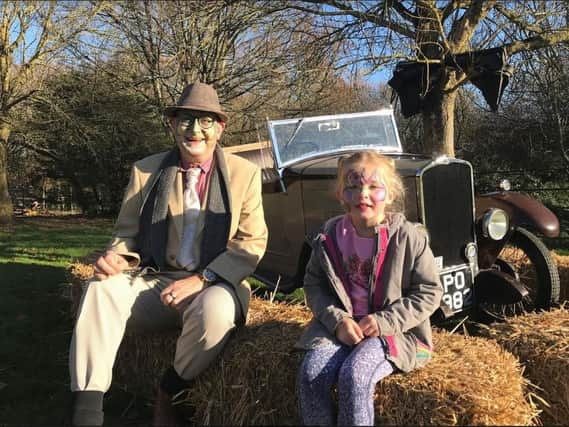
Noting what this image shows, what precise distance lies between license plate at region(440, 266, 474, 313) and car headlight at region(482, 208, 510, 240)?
326 mm

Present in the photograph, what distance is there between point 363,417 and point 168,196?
1.59m

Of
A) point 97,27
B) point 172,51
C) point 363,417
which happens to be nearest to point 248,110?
point 172,51

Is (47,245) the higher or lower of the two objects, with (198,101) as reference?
lower

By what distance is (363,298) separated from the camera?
250 cm

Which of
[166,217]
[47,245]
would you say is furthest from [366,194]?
[47,245]

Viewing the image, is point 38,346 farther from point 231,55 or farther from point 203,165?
point 231,55

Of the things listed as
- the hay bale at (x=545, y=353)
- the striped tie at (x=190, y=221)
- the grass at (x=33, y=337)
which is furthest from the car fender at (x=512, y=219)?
the grass at (x=33, y=337)

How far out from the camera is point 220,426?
8.65ft

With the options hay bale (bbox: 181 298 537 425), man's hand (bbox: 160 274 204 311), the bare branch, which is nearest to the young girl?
hay bale (bbox: 181 298 537 425)

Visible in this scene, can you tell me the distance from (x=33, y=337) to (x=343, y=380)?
321 centimetres

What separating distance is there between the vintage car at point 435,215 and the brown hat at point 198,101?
1.32 metres

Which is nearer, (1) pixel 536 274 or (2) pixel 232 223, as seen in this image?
(2) pixel 232 223

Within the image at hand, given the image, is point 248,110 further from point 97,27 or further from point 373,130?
point 373,130

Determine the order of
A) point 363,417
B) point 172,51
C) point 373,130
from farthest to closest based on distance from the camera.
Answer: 1. point 172,51
2. point 373,130
3. point 363,417
